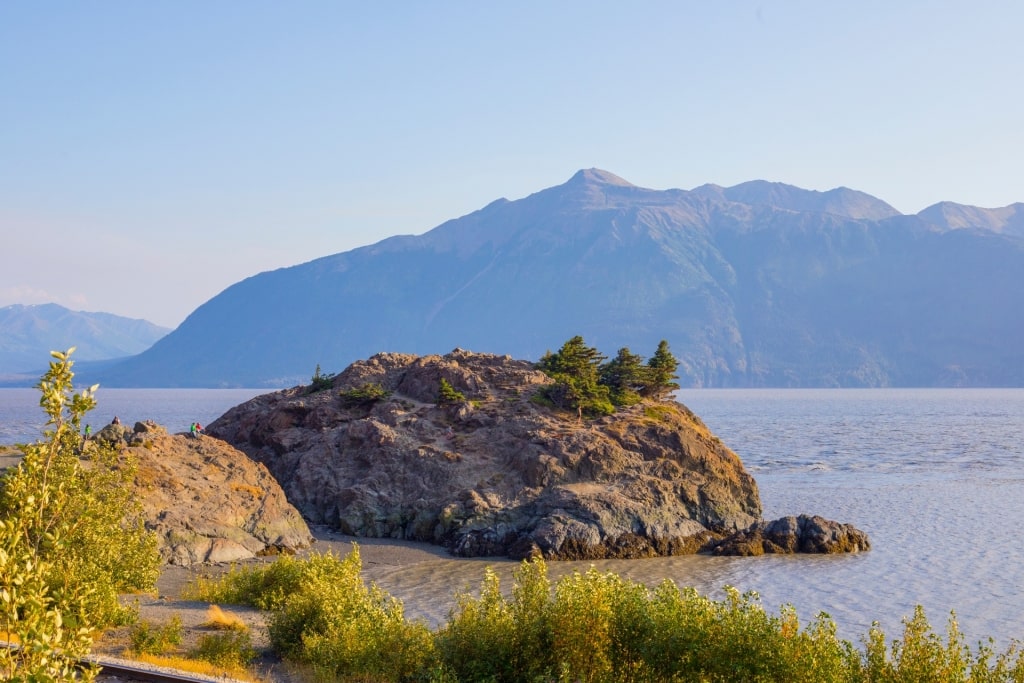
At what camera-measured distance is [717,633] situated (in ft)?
58.4

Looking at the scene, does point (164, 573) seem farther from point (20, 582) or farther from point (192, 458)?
point (20, 582)

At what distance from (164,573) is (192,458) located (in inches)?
397

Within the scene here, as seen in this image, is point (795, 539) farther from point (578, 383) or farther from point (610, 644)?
point (610, 644)

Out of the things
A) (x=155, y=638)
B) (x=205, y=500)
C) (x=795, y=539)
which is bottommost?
(x=795, y=539)

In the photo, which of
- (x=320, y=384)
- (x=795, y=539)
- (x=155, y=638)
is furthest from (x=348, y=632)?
(x=320, y=384)

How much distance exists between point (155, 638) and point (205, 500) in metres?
19.7

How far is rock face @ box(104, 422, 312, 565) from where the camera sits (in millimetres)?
39281

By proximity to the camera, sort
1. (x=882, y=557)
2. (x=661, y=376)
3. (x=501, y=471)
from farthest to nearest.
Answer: (x=661, y=376)
(x=501, y=471)
(x=882, y=557)

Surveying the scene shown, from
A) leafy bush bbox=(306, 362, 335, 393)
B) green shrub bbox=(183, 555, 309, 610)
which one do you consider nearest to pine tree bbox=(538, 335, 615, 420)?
leafy bush bbox=(306, 362, 335, 393)

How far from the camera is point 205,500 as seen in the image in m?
42.2

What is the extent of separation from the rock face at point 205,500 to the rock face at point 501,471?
4.75 metres

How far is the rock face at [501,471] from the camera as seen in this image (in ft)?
145

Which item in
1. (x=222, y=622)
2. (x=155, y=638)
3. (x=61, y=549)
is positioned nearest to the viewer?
(x=61, y=549)

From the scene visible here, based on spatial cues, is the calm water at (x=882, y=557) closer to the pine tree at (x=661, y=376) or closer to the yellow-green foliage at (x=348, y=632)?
the yellow-green foliage at (x=348, y=632)
